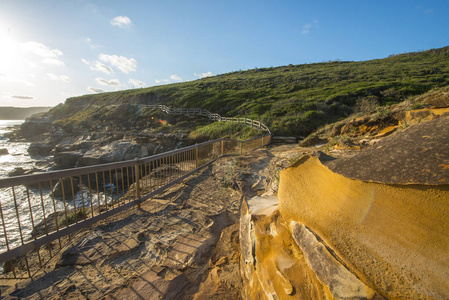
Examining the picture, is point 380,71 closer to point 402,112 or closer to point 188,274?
point 402,112

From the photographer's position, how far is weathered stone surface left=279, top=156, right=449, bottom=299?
1076mm

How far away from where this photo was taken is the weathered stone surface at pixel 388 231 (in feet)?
3.53

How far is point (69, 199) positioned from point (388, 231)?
16.1m

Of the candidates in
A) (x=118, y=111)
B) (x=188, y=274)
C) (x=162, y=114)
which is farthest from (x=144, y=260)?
(x=118, y=111)

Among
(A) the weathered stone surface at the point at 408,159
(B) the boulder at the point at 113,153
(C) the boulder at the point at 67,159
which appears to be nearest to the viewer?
(A) the weathered stone surface at the point at 408,159

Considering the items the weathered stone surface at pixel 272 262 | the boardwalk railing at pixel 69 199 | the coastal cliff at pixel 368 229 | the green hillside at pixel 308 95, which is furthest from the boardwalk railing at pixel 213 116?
the coastal cliff at pixel 368 229

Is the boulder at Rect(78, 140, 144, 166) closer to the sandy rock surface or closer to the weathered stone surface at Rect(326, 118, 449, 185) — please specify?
the sandy rock surface

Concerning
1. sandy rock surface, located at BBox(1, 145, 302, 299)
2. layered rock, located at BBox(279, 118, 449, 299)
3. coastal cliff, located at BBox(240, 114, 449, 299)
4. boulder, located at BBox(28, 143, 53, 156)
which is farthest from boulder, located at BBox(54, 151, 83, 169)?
layered rock, located at BBox(279, 118, 449, 299)

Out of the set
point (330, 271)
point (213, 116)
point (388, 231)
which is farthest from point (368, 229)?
point (213, 116)

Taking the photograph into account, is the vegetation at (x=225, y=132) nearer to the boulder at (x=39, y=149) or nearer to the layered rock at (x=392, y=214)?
the layered rock at (x=392, y=214)

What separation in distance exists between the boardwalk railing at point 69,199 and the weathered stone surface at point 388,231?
248 centimetres

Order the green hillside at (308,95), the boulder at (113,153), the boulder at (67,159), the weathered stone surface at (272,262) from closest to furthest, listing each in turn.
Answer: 1. the weathered stone surface at (272,262)
2. the boulder at (113,153)
3. the boulder at (67,159)
4. the green hillside at (308,95)

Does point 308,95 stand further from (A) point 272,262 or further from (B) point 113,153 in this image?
(A) point 272,262

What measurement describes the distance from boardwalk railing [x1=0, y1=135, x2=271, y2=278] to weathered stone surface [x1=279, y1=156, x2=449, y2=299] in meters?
2.48
